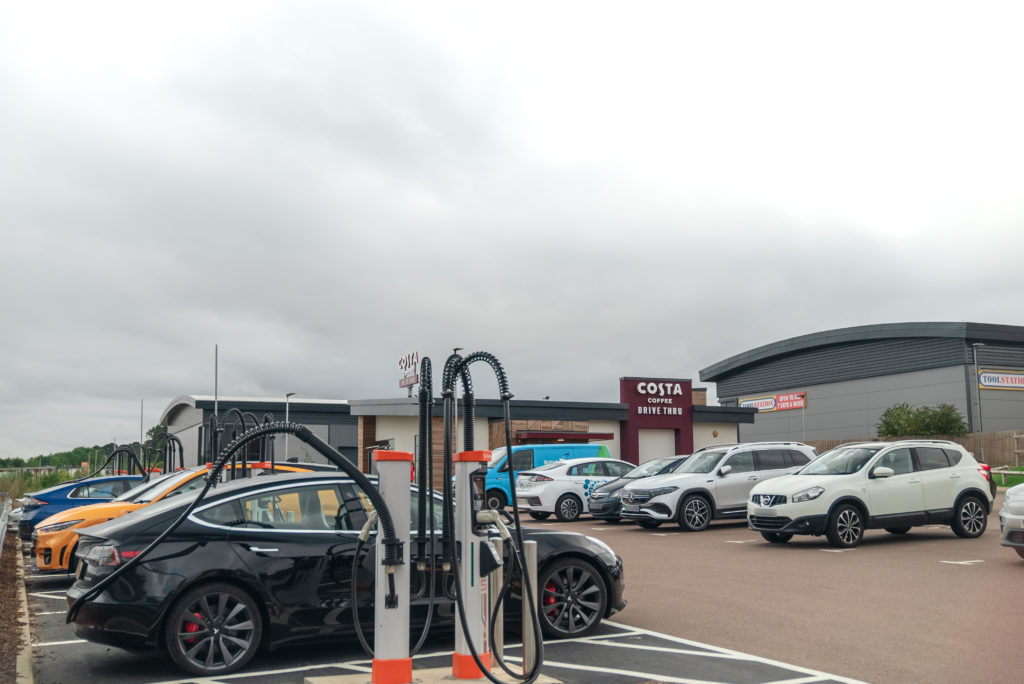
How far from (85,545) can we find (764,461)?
591 inches

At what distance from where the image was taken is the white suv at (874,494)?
50.0 feet

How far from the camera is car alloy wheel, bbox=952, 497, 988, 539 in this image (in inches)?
638

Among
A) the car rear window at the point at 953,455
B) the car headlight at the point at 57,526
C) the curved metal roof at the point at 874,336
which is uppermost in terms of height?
the curved metal roof at the point at 874,336

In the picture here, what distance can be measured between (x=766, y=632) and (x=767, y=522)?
7.34 meters

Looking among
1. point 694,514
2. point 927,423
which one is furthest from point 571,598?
point 927,423

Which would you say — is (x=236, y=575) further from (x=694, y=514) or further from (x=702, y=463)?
(x=702, y=463)

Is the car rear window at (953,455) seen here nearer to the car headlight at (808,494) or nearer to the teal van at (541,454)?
the car headlight at (808,494)

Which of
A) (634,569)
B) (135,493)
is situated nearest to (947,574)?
(634,569)

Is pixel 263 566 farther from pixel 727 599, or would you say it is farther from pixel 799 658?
pixel 727 599

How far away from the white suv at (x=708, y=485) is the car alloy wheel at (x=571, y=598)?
10.5 m

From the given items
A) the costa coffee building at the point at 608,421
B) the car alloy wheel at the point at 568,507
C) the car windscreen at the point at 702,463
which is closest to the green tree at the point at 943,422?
the costa coffee building at the point at 608,421

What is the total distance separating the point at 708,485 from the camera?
19.0 meters

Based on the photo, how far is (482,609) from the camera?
567 cm

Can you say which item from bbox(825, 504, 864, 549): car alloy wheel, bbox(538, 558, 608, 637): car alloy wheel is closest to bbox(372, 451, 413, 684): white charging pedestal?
bbox(538, 558, 608, 637): car alloy wheel
